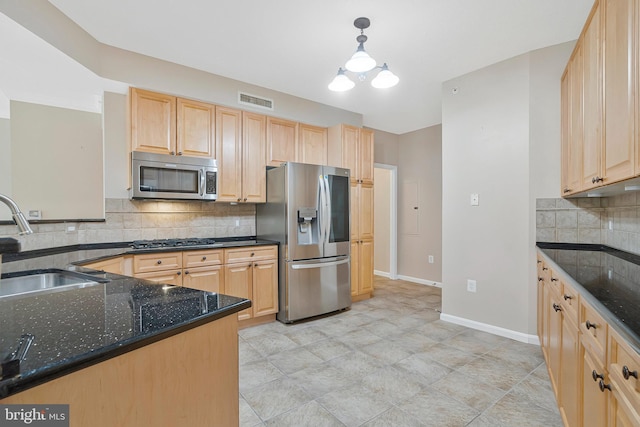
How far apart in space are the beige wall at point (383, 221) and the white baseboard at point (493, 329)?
2.40 metres

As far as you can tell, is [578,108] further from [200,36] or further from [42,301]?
[42,301]

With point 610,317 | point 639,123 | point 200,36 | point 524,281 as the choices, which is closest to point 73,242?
point 200,36

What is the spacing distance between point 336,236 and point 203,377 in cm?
283

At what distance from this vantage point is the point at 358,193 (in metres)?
4.21

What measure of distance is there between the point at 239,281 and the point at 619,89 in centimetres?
314

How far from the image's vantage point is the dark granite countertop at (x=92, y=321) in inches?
25.1

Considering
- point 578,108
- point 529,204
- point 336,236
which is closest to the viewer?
point 578,108

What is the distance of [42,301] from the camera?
3.56 feet

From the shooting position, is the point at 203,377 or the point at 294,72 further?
the point at 294,72

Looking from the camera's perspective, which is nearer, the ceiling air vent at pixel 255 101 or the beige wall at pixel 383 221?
the ceiling air vent at pixel 255 101

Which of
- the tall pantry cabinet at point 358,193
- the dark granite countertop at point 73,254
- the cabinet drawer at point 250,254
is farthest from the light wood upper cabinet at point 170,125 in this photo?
the tall pantry cabinet at point 358,193

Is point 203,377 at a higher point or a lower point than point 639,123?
lower

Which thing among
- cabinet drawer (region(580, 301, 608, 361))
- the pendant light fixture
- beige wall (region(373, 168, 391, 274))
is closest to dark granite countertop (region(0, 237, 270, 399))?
cabinet drawer (region(580, 301, 608, 361))

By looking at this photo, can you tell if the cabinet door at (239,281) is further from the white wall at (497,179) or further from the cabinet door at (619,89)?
the cabinet door at (619,89)
